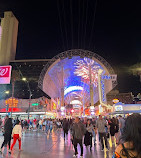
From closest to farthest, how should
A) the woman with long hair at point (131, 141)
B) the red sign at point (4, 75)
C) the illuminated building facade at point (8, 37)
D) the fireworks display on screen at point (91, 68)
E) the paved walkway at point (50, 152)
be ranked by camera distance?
the woman with long hair at point (131, 141)
the paved walkway at point (50, 152)
the red sign at point (4, 75)
the fireworks display on screen at point (91, 68)
the illuminated building facade at point (8, 37)

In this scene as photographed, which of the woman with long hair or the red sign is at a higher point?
the red sign

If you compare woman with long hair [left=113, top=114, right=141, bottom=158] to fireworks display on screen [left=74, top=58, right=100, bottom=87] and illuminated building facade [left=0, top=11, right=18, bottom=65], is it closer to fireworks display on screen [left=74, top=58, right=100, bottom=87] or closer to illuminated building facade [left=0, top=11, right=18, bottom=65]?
fireworks display on screen [left=74, top=58, right=100, bottom=87]

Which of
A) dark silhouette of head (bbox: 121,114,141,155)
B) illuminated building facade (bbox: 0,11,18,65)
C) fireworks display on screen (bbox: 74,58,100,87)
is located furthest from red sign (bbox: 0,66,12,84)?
illuminated building facade (bbox: 0,11,18,65)

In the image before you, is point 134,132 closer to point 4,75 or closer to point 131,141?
point 131,141

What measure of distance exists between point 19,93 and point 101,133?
4002cm

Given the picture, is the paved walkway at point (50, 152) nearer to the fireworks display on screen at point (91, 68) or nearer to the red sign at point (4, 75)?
the red sign at point (4, 75)

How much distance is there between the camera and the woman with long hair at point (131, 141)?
1700mm

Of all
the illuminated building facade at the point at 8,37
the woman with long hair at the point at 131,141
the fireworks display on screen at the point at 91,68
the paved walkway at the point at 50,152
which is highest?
the illuminated building facade at the point at 8,37

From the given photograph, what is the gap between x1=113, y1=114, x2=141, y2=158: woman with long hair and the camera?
66.9 inches

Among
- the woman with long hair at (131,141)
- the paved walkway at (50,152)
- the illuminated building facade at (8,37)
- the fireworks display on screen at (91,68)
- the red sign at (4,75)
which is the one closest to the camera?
the woman with long hair at (131,141)

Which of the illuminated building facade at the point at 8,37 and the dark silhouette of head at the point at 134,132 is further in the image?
the illuminated building facade at the point at 8,37

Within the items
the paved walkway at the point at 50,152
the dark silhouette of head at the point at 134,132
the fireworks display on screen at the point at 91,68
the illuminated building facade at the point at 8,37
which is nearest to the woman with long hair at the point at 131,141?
the dark silhouette of head at the point at 134,132

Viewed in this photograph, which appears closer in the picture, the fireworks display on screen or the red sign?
the red sign

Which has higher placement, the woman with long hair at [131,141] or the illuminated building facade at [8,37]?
the illuminated building facade at [8,37]
